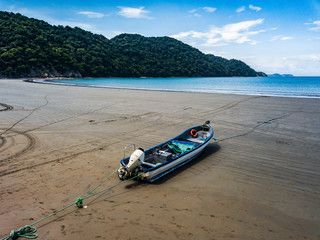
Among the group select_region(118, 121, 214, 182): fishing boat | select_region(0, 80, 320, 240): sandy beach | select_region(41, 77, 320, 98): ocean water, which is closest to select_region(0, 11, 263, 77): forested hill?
select_region(41, 77, 320, 98): ocean water

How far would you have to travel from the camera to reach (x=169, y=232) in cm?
435

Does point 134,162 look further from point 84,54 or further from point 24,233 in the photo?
point 84,54

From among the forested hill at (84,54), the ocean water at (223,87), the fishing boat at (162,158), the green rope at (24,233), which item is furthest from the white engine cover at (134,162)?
the forested hill at (84,54)

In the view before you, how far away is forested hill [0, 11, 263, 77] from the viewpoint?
278 ft

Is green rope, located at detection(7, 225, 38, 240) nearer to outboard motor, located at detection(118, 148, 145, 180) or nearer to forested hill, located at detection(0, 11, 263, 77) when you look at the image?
outboard motor, located at detection(118, 148, 145, 180)

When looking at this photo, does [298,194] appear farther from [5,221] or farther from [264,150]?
[5,221]

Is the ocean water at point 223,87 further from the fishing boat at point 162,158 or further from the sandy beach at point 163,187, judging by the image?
the fishing boat at point 162,158

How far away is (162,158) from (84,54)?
113 meters

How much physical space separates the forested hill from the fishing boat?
88459 millimetres

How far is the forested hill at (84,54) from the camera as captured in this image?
278 ft

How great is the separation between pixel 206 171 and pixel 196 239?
323cm

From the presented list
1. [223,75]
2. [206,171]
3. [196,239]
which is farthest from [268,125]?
[223,75]

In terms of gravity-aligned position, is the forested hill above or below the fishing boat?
above

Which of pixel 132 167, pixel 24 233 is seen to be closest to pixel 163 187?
pixel 132 167
